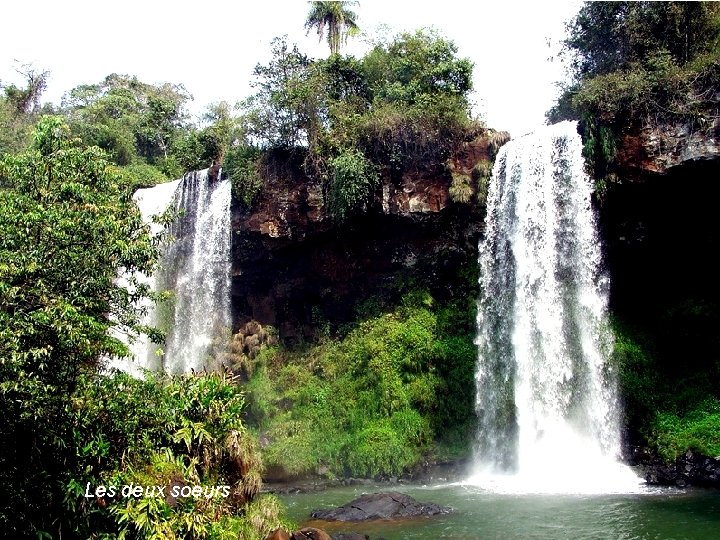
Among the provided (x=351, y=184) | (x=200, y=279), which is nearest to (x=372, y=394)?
(x=351, y=184)

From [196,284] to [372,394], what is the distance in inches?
322

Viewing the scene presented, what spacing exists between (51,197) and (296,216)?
44.8 ft

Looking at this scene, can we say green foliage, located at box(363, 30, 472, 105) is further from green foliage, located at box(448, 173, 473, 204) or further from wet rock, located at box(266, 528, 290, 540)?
wet rock, located at box(266, 528, 290, 540)

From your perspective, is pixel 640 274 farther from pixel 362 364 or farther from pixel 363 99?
pixel 363 99

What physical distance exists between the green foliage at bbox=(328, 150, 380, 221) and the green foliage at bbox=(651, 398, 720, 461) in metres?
11.0

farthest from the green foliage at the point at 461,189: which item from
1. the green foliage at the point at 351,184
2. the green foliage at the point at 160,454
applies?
the green foliage at the point at 160,454

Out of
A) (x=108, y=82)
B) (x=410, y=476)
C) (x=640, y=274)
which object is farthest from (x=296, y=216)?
(x=108, y=82)

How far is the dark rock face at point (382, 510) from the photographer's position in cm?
1249

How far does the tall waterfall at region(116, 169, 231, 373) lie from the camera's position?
2259 cm

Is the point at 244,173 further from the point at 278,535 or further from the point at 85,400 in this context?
the point at 278,535

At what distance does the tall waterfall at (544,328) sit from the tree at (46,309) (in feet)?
Answer: 35.4

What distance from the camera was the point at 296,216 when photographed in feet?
72.4

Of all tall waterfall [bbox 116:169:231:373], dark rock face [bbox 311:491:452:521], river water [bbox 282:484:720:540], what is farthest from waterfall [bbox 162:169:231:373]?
dark rock face [bbox 311:491:452:521]

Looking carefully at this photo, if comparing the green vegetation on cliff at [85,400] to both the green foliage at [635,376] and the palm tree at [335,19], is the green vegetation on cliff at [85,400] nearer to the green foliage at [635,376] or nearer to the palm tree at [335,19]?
the green foliage at [635,376]
